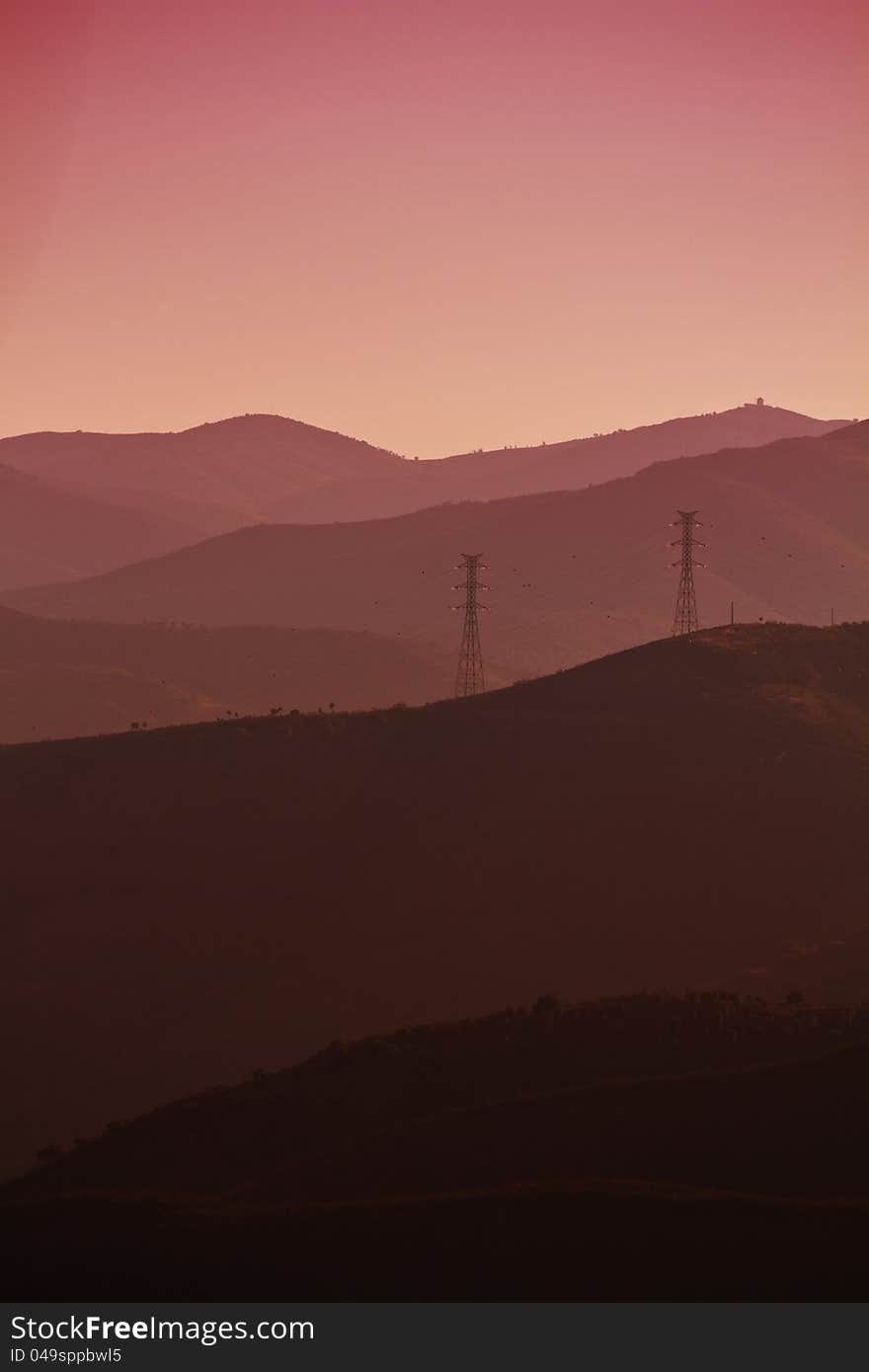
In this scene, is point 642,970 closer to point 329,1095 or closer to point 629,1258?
point 329,1095

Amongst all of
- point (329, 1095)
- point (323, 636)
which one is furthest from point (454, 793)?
point (323, 636)

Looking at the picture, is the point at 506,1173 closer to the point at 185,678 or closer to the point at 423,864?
the point at 423,864

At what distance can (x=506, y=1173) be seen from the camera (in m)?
41.1

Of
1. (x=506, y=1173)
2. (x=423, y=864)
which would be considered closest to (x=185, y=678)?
Answer: (x=423, y=864)

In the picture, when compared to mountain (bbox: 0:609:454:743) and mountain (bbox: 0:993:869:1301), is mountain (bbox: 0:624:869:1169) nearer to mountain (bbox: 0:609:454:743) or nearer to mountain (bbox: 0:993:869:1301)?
mountain (bbox: 0:993:869:1301)

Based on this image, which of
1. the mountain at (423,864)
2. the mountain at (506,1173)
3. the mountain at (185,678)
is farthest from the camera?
the mountain at (185,678)

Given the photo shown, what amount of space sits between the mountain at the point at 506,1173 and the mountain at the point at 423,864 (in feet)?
35.9

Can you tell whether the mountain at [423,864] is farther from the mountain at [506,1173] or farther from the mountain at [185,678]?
the mountain at [185,678]

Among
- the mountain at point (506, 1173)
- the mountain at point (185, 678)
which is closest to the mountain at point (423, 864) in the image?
the mountain at point (506, 1173)

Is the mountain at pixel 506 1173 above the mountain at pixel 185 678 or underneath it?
underneath

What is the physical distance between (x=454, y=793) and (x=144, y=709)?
277 feet

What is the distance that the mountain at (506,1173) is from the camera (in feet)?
115

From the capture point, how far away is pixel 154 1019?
2643 inches

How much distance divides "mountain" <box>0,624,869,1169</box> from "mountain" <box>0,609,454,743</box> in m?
68.0
